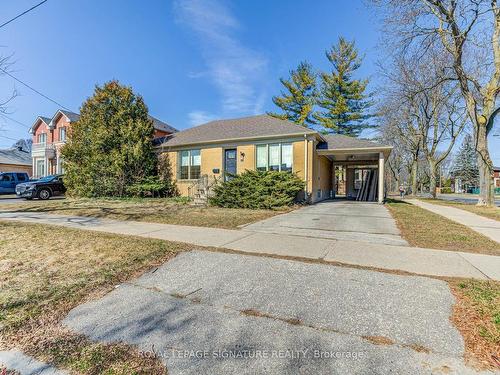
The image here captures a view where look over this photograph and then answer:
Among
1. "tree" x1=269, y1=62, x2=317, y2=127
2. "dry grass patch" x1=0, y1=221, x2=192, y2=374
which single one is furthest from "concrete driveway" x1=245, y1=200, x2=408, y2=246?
"tree" x1=269, y1=62, x2=317, y2=127

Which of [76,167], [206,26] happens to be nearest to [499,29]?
[206,26]

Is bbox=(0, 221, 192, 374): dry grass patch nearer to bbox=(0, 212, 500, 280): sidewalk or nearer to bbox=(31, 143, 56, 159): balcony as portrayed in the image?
bbox=(0, 212, 500, 280): sidewalk

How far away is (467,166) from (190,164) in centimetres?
5949

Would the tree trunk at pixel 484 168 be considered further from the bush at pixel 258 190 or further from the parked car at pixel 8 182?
the parked car at pixel 8 182

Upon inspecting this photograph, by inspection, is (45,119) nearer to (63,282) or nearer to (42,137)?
(42,137)

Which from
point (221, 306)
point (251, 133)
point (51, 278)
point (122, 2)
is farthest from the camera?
point (251, 133)

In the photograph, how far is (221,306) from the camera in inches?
114

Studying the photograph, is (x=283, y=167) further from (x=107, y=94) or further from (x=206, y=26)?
(x=107, y=94)

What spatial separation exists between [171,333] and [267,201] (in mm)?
9222

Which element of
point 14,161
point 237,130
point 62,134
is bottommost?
point 14,161

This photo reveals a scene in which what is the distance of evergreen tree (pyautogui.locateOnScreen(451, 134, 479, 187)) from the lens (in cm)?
5138

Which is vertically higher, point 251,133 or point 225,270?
point 251,133

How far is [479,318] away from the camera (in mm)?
2555

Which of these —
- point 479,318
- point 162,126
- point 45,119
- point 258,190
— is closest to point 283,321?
point 479,318
